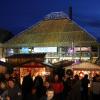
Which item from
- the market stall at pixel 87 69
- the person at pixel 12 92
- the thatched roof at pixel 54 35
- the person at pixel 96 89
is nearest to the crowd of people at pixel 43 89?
the person at pixel 12 92

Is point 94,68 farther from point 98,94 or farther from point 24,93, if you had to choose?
point 24,93

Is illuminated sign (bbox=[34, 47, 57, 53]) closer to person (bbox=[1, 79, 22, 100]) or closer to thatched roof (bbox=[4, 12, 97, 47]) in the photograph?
thatched roof (bbox=[4, 12, 97, 47])

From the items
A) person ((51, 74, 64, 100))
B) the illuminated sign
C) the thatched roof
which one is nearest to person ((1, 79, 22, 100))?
person ((51, 74, 64, 100))

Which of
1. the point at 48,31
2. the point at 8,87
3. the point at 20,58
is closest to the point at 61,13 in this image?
the point at 48,31

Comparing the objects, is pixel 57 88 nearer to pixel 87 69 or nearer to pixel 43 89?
pixel 43 89

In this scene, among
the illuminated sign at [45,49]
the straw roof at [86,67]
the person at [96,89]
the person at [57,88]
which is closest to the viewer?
the person at [57,88]

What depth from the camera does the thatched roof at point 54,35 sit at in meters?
71.2

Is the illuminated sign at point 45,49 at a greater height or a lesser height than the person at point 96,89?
greater

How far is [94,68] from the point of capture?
1208 inches

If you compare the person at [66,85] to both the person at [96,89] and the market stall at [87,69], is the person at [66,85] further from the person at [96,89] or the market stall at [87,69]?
the market stall at [87,69]

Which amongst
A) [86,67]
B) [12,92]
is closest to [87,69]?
[86,67]

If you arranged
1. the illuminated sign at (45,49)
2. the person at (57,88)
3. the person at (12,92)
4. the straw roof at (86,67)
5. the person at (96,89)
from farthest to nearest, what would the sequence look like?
the illuminated sign at (45,49)
the straw roof at (86,67)
the person at (96,89)
the person at (57,88)
the person at (12,92)

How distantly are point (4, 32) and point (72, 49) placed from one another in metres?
26.1

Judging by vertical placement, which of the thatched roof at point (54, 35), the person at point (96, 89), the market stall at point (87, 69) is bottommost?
the person at point (96, 89)
